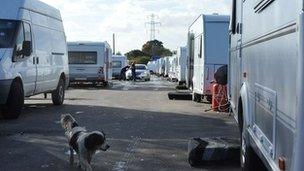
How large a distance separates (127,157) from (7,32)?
21.0 ft

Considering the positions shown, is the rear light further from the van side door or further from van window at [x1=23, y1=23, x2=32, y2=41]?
van window at [x1=23, y1=23, x2=32, y2=41]

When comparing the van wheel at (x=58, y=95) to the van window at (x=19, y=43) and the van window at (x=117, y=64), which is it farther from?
the van window at (x=117, y=64)

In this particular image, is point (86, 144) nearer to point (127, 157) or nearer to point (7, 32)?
point (127, 157)

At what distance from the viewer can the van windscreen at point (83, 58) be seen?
3378cm

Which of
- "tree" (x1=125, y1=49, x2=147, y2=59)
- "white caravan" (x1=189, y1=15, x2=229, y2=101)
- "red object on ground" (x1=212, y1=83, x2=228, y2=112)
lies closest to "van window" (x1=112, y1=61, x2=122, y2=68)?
"white caravan" (x1=189, y1=15, x2=229, y2=101)

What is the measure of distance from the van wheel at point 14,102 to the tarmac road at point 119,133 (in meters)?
0.24

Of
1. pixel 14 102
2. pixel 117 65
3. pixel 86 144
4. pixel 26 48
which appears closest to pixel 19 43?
pixel 26 48

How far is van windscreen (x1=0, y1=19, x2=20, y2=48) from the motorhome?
7.81 metres

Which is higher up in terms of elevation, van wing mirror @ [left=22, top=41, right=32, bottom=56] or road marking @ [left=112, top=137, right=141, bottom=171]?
van wing mirror @ [left=22, top=41, right=32, bottom=56]

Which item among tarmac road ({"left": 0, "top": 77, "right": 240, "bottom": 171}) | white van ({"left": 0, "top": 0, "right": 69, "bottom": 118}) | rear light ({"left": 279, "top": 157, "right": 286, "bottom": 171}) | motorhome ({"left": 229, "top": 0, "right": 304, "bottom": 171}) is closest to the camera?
motorhome ({"left": 229, "top": 0, "right": 304, "bottom": 171})

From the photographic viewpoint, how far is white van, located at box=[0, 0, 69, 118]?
14.1 meters

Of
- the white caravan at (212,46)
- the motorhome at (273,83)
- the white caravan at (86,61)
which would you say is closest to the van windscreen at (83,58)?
the white caravan at (86,61)

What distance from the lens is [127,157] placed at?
31.7 ft

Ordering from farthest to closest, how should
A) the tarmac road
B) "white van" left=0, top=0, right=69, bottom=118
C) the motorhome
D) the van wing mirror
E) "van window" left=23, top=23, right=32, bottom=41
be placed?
"van window" left=23, top=23, right=32, bottom=41 → the van wing mirror → "white van" left=0, top=0, right=69, bottom=118 → the tarmac road → the motorhome
